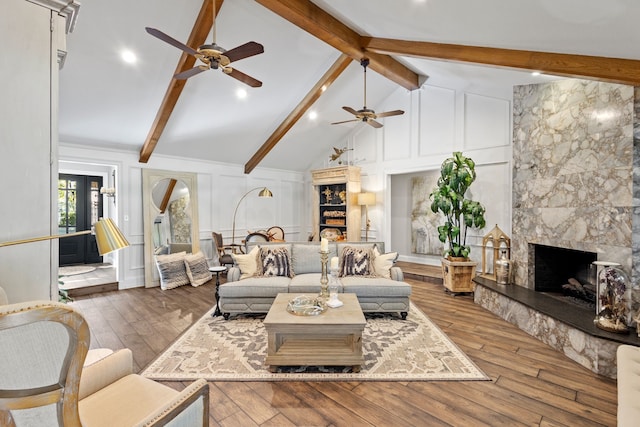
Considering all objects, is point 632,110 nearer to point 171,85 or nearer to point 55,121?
point 55,121

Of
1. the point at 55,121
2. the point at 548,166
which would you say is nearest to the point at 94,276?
the point at 55,121

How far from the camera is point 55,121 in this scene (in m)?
1.45

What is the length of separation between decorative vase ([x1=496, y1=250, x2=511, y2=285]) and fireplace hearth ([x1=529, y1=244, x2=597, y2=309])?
0.27 metres

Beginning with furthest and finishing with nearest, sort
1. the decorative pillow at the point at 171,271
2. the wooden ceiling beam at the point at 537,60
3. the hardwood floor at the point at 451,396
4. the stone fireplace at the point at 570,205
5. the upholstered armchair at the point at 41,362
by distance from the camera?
the decorative pillow at the point at 171,271 → the stone fireplace at the point at 570,205 → the wooden ceiling beam at the point at 537,60 → the hardwood floor at the point at 451,396 → the upholstered armchair at the point at 41,362

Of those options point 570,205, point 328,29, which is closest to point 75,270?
point 328,29

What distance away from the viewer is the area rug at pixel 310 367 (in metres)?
2.45

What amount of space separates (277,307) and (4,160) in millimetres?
2170

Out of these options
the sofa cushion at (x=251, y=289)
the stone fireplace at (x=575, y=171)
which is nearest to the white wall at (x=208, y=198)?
the sofa cushion at (x=251, y=289)

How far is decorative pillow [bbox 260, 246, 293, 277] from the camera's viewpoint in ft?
13.3

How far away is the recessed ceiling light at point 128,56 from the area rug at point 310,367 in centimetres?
332

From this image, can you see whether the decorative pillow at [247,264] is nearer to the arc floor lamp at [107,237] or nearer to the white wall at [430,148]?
the arc floor lamp at [107,237]

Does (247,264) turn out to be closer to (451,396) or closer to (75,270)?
(451,396)

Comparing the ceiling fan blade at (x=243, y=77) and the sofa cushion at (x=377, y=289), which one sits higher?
the ceiling fan blade at (x=243, y=77)

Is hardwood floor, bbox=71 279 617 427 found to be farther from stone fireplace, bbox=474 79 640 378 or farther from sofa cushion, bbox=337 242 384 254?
sofa cushion, bbox=337 242 384 254
